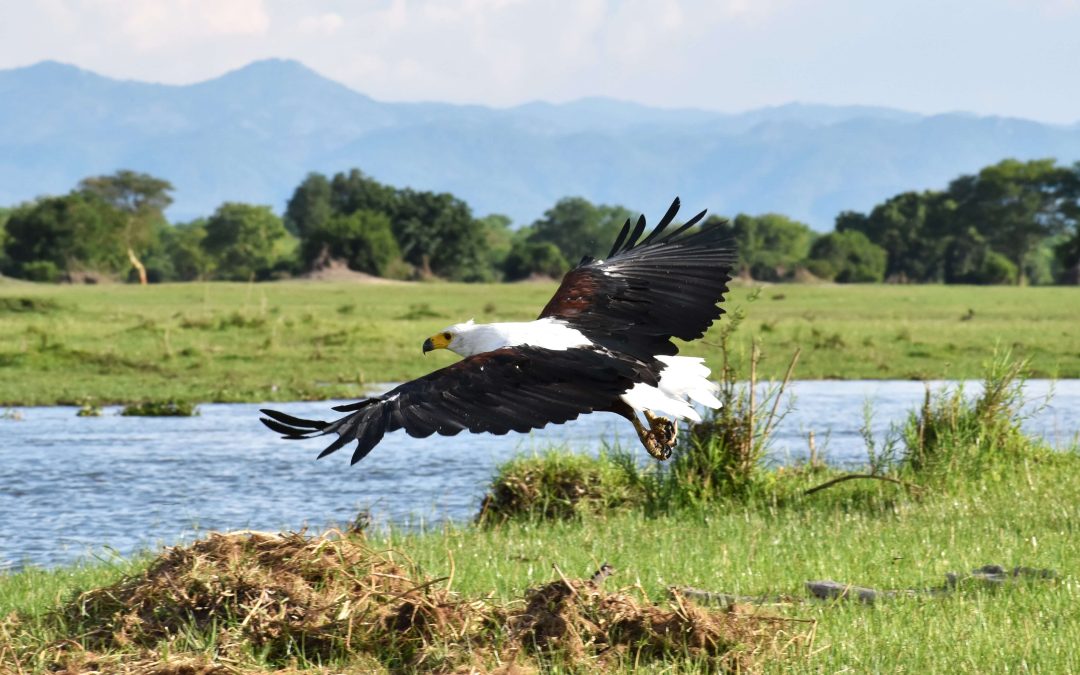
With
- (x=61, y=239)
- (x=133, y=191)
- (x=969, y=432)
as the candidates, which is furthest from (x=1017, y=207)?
(x=969, y=432)

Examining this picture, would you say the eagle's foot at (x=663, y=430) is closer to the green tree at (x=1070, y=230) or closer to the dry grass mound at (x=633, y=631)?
the dry grass mound at (x=633, y=631)

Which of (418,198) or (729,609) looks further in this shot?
(418,198)

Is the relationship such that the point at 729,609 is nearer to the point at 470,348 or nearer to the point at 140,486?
the point at 470,348

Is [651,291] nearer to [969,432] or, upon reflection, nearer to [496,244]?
[969,432]

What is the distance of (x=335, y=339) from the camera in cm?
2750

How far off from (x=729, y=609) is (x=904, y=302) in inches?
1411

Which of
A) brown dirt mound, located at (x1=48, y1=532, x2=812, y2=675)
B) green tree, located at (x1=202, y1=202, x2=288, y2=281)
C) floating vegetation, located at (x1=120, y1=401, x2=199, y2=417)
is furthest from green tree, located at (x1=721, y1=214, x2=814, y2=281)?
brown dirt mound, located at (x1=48, y1=532, x2=812, y2=675)

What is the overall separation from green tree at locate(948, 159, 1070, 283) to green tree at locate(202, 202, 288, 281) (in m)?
39.5

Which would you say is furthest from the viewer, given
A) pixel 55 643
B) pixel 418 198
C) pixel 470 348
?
pixel 418 198

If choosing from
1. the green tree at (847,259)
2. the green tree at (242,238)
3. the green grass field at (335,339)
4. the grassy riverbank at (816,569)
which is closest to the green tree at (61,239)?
the green tree at (242,238)

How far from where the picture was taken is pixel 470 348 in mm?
6965

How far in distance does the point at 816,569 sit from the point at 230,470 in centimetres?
832

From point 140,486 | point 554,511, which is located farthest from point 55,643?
point 140,486

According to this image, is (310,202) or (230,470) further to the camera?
(310,202)
